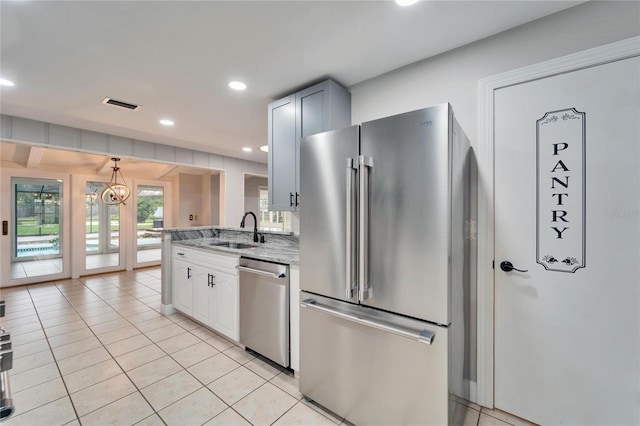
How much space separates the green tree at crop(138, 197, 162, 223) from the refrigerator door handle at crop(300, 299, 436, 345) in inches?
259

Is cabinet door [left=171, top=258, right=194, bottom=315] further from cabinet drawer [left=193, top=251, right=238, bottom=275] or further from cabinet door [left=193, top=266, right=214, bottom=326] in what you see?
cabinet drawer [left=193, top=251, right=238, bottom=275]

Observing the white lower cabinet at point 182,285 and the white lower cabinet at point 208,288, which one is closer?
the white lower cabinet at point 208,288

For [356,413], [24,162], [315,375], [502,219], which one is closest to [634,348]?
[502,219]

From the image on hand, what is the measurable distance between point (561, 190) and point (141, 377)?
10.6 feet

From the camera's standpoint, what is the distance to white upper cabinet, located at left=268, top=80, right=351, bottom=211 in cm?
238

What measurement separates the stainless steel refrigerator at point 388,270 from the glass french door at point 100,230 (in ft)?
20.2

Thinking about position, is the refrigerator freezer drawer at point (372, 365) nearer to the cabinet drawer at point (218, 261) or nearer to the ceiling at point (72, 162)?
the cabinet drawer at point (218, 261)

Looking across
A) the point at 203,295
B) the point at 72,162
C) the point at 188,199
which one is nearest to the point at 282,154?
the point at 203,295

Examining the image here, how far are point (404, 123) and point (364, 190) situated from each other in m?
0.40

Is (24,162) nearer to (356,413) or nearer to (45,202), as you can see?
(45,202)

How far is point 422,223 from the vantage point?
4.45 ft

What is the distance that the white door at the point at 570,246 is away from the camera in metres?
1.42

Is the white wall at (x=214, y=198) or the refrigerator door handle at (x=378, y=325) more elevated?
the white wall at (x=214, y=198)

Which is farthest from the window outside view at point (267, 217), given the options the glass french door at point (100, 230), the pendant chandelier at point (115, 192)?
the glass french door at point (100, 230)
